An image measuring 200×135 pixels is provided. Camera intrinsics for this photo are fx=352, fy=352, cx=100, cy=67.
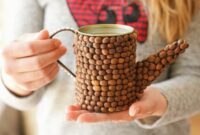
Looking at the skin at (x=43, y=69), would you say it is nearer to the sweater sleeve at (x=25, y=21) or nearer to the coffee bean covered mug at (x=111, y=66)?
the coffee bean covered mug at (x=111, y=66)

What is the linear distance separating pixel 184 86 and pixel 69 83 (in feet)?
0.82

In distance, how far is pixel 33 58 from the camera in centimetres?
55

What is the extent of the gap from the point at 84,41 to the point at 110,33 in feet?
0.17

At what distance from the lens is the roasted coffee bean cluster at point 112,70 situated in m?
0.49

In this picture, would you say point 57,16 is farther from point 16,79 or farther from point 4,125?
point 4,125

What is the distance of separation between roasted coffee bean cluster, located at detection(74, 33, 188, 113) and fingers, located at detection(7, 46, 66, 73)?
0.04 meters

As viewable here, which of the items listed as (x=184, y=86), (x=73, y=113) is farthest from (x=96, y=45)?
(x=184, y=86)

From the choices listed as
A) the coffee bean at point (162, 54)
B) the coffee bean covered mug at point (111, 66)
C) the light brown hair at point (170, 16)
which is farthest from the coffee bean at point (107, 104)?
the light brown hair at point (170, 16)

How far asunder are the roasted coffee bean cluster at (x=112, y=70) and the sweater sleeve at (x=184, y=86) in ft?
0.45

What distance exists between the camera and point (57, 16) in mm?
792

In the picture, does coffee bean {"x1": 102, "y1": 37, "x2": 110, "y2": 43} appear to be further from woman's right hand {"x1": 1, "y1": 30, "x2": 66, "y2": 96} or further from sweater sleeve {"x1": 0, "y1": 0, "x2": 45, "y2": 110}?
sweater sleeve {"x1": 0, "y1": 0, "x2": 45, "y2": 110}

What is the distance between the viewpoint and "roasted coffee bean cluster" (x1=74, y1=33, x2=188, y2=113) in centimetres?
49

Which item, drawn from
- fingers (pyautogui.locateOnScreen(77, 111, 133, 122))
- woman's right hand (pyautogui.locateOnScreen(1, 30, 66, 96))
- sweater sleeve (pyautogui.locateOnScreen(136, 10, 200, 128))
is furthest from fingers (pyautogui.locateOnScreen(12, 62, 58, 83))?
sweater sleeve (pyautogui.locateOnScreen(136, 10, 200, 128))

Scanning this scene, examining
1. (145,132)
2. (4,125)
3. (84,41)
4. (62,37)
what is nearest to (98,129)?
(145,132)
